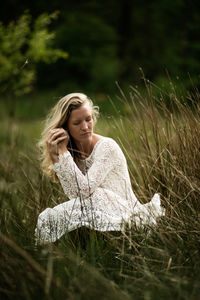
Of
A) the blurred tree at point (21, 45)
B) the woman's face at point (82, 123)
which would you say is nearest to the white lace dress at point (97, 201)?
the woman's face at point (82, 123)

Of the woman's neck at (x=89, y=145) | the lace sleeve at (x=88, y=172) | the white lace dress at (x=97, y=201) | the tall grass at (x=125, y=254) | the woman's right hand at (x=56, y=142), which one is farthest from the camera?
the woman's neck at (x=89, y=145)

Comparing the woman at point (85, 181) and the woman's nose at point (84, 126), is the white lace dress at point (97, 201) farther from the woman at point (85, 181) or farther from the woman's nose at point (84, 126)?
the woman's nose at point (84, 126)

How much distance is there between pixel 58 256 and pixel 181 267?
0.67 metres

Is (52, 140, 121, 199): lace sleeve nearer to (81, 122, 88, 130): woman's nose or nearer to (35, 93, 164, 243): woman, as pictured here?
(35, 93, 164, 243): woman

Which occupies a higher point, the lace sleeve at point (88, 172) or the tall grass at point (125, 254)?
the lace sleeve at point (88, 172)

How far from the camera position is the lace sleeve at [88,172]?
2514 millimetres

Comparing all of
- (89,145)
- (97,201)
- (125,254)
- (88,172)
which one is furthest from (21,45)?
(125,254)

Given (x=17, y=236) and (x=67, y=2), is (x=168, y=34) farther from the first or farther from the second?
(x=17, y=236)

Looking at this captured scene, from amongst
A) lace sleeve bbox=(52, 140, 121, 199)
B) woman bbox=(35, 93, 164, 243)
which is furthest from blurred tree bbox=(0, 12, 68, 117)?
lace sleeve bbox=(52, 140, 121, 199)

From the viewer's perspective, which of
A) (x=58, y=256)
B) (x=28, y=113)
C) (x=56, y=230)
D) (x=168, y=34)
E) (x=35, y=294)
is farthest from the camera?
(x=168, y=34)

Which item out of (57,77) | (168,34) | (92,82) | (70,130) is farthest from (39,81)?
(70,130)

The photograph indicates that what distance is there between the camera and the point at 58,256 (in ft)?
6.37

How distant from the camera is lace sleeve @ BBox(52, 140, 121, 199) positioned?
2.51 m

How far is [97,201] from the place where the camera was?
251cm
